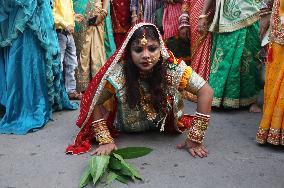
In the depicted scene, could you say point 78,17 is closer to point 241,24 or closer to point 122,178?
point 241,24

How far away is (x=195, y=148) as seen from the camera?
297cm

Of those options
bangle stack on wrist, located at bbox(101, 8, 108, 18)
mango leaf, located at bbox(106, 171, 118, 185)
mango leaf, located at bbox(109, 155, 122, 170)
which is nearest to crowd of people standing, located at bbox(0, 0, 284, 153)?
bangle stack on wrist, located at bbox(101, 8, 108, 18)

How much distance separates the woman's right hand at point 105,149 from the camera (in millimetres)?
2893

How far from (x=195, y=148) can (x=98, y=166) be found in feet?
2.57

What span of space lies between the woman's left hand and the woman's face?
0.63m

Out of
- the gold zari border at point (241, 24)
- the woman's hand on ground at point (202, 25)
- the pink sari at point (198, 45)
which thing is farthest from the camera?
the pink sari at point (198, 45)

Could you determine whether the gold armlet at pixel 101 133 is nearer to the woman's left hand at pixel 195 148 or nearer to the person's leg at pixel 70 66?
the woman's left hand at pixel 195 148

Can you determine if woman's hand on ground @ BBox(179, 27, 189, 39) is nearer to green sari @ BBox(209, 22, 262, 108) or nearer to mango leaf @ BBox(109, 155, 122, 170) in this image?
green sari @ BBox(209, 22, 262, 108)

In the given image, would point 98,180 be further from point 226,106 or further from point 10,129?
point 226,106

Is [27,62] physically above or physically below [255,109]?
above

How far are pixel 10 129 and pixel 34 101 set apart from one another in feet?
1.14

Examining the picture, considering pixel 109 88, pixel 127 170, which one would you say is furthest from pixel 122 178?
pixel 109 88

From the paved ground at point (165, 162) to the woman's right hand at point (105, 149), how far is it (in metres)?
0.10

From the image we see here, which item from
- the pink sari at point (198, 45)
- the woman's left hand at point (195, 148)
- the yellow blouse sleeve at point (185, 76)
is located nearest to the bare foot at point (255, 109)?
the pink sari at point (198, 45)
